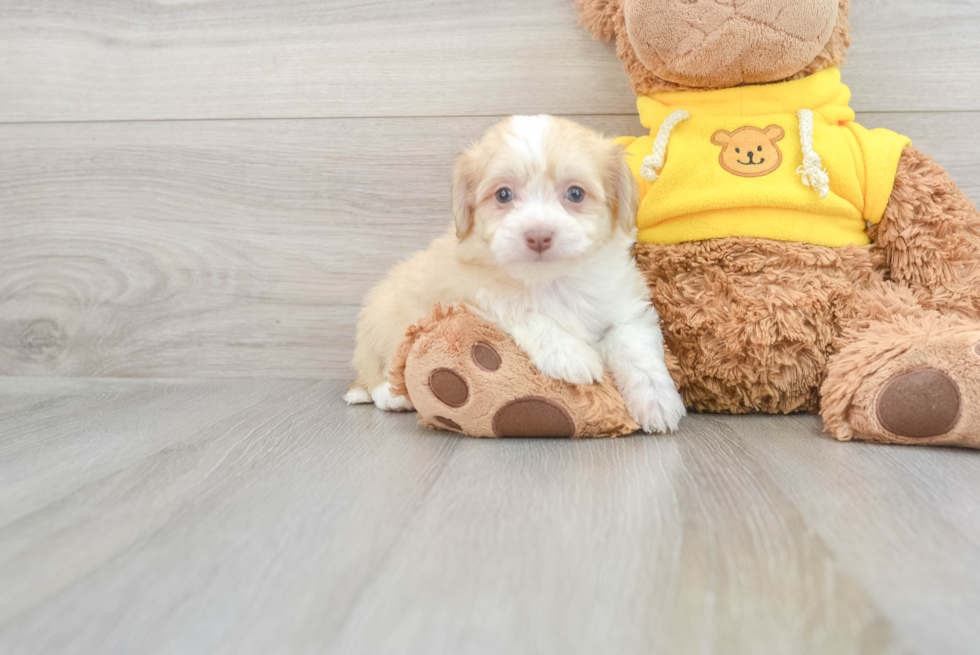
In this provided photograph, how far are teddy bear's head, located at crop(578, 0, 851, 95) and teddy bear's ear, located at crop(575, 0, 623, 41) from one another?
0.30ft

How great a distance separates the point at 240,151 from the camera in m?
1.78

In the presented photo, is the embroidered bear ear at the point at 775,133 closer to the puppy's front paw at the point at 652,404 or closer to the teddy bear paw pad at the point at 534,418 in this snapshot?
the puppy's front paw at the point at 652,404

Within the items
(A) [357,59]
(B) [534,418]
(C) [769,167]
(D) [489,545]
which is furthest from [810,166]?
(A) [357,59]

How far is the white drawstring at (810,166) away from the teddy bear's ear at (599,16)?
43cm

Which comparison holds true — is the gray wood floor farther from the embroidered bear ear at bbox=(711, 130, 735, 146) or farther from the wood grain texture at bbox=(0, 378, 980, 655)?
the embroidered bear ear at bbox=(711, 130, 735, 146)

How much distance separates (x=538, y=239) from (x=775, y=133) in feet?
1.75

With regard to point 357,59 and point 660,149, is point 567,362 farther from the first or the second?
point 357,59

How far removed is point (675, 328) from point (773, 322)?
0.56 ft

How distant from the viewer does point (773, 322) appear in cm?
126

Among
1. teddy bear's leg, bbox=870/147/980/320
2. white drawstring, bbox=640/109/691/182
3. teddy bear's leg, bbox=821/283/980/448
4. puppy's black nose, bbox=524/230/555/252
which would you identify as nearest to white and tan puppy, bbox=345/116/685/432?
puppy's black nose, bbox=524/230/555/252

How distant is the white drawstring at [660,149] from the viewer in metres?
1.34

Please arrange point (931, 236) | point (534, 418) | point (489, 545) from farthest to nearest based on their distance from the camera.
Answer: point (931, 236), point (534, 418), point (489, 545)

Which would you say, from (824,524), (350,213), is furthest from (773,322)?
(350,213)

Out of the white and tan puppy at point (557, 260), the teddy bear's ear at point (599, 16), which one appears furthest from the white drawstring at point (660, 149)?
the teddy bear's ear at point (599, 16)
